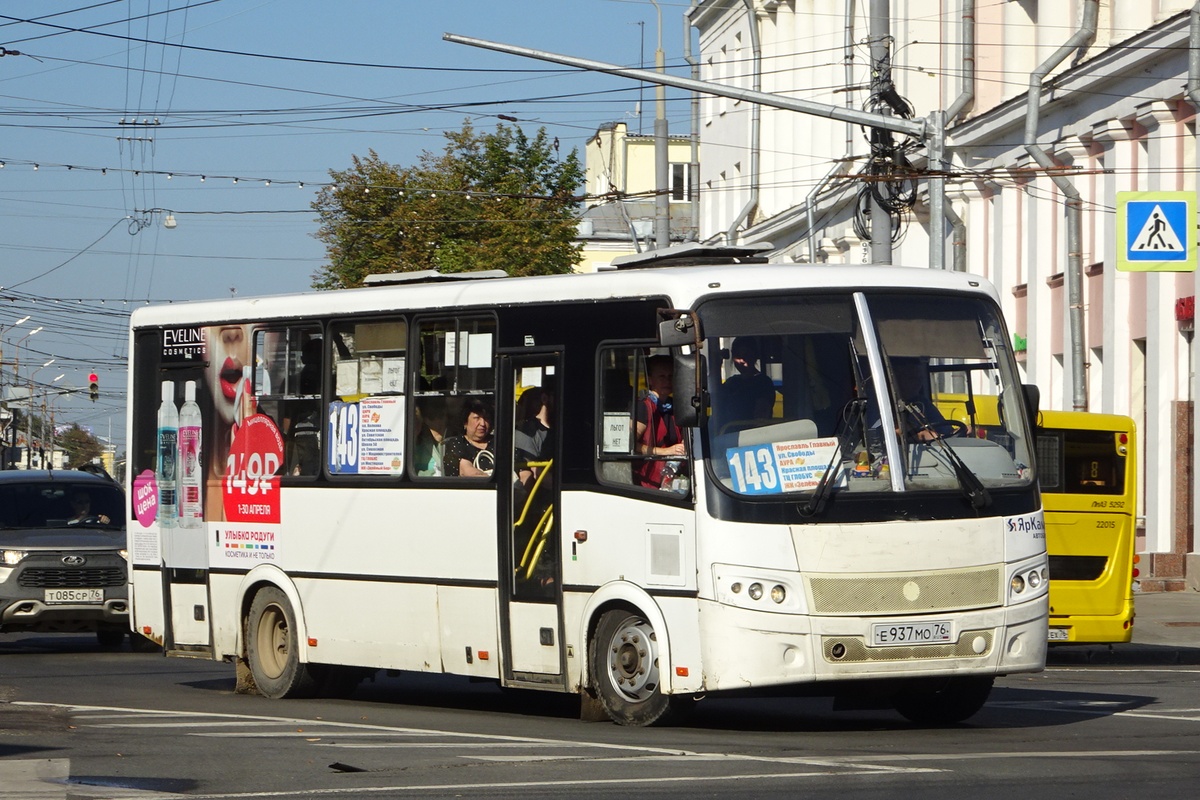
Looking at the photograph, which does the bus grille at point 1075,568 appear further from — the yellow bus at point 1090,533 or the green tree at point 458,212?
the green tree at point 458,212

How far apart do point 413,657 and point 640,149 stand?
90353 millimetres

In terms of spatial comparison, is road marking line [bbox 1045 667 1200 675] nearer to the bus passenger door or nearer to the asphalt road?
the asphalt road

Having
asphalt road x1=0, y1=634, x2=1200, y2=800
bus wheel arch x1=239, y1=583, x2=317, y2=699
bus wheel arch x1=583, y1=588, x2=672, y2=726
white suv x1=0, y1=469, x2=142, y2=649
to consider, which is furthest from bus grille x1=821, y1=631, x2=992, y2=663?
white suv x1=0, y1=469, x2=142, y2=649

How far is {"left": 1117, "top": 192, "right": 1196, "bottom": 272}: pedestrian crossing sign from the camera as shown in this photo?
2261 cm

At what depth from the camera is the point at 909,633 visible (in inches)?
464

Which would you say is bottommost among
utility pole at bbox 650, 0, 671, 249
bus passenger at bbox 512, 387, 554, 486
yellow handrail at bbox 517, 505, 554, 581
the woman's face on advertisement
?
yellow handrail at bbox 517, 505, 554, 581

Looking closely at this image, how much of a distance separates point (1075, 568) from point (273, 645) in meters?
7.87

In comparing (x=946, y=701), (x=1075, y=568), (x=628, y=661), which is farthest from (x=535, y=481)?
(x=1075, y=568)

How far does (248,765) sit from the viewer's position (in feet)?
35.3

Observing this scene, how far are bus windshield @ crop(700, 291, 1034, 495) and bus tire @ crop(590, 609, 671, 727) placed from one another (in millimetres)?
1155

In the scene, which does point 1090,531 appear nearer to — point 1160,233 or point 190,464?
point 1160,233

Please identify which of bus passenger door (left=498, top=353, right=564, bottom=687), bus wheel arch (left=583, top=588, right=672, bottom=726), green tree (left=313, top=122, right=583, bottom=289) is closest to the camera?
bus wheel arch (left=583, top=588, right=672, bottom=726)

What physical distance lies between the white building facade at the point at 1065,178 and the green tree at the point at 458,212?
8.70 metres

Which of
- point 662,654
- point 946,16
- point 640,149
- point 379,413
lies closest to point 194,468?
point 379,413
